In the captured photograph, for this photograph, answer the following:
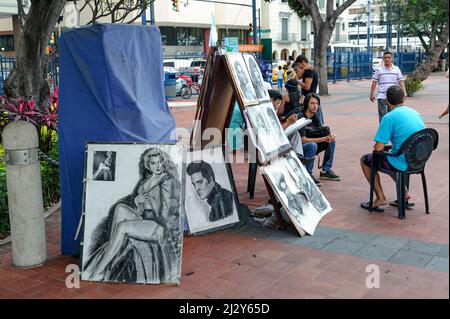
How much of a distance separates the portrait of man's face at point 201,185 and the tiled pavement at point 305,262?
43 centimetres

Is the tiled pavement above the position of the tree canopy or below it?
below

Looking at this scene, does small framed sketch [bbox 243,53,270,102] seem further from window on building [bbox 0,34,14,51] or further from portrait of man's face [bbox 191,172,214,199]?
window on building [bbox 0,34,14,51]

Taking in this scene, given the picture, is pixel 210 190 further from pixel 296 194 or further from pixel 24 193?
pixel 24 193

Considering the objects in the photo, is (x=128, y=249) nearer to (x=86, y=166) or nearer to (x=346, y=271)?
(x=86, y=166)

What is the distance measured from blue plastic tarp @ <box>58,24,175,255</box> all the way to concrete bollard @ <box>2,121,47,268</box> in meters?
0.22

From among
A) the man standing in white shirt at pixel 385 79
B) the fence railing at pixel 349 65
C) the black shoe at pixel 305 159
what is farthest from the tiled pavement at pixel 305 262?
the fence railing at pixel 349 65

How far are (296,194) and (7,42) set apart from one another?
50.0 meters

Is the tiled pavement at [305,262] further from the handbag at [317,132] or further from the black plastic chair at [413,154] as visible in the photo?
the handbag at [317,132]

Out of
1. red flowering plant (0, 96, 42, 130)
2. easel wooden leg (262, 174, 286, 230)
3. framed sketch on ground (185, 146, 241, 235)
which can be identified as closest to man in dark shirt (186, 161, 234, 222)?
framed sketch on ground (185, 146, 241, 235)

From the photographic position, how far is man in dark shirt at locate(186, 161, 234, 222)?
5383 mm

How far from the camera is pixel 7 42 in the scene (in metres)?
49.5

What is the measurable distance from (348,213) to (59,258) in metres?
3.08

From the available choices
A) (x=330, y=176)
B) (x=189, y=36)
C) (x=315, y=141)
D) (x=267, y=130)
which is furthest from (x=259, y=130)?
(x=189, y=36)

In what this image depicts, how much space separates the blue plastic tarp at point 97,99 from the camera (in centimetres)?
447
